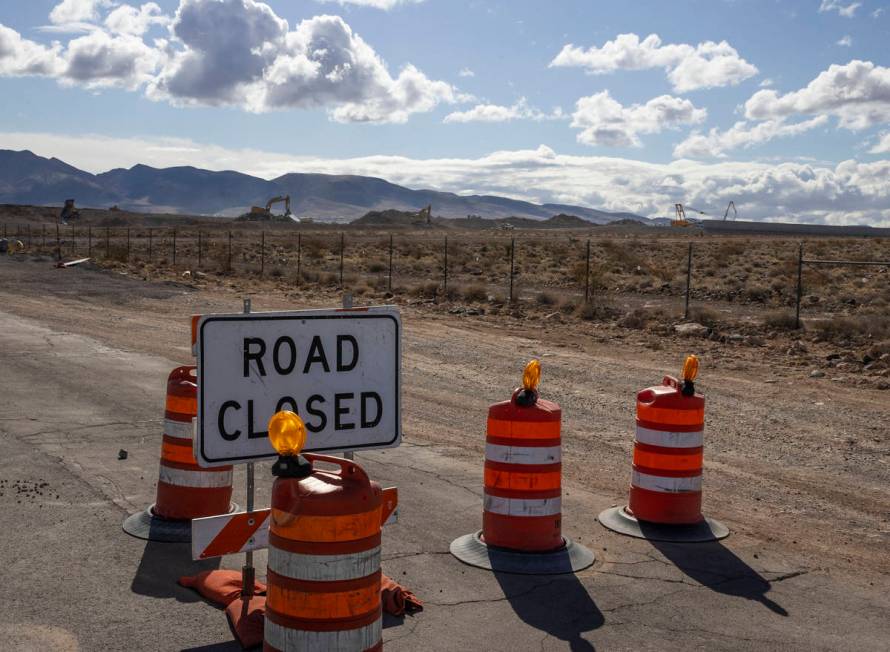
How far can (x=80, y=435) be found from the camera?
10500 mm

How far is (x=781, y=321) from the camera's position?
21.8m

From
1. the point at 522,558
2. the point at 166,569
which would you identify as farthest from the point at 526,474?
the point at 166,569

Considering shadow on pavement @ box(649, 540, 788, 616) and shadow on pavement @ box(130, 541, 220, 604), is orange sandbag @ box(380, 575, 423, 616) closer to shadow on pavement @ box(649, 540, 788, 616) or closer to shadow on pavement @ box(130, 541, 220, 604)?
shadow on pavement @ box(130, 541, 220, 604)

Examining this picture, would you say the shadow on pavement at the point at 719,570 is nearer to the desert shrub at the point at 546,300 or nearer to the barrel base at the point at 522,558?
the barrel base at the point at 522,558

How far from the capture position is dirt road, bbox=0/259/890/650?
577cm

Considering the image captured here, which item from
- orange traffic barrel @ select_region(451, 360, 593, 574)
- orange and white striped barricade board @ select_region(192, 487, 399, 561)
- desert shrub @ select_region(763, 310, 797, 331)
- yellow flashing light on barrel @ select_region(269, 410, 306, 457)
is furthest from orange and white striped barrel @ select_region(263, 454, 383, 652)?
desert shrub @ select_region(763, 310, 797, 331)

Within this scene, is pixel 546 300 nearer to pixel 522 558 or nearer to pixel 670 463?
pixel 670 463

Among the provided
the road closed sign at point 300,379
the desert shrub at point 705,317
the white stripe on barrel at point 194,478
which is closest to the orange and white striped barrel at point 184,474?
the white stripe on barrel at point 194,478

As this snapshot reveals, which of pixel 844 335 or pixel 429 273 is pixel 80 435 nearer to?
pixel 844 335

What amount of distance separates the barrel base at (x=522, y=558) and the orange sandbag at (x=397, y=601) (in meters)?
0.88

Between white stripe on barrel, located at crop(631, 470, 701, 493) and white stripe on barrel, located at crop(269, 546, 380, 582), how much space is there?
3.97 m

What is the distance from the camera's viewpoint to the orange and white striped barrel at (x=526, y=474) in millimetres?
6961

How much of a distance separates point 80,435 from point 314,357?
19.4 ft

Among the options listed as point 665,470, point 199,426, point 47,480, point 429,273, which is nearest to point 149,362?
point 47,480
